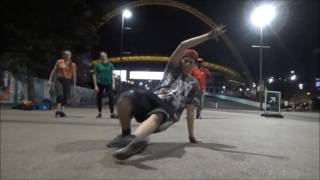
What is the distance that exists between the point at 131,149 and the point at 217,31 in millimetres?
811

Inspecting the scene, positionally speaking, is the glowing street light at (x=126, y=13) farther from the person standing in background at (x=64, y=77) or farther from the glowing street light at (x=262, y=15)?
the person standing in background at (x=64, y=77)

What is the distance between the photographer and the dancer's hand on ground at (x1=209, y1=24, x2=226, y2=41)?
9.89ft

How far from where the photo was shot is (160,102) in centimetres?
306

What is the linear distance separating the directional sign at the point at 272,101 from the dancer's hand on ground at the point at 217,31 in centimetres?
1865

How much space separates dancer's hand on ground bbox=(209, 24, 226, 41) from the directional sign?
18.7 m

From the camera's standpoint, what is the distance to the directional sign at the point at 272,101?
21.6m

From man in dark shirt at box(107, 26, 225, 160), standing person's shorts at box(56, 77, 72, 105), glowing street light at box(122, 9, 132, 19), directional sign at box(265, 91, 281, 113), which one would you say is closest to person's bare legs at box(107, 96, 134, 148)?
man in dark shirt at box(107, 26, 225, 160)

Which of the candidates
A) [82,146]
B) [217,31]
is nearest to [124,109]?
[217,31]


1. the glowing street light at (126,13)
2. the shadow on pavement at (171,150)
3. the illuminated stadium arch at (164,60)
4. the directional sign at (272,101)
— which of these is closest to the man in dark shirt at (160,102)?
the illuminated stadium arch at (164,60)

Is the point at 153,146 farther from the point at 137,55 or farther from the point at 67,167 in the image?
the point at 137,55

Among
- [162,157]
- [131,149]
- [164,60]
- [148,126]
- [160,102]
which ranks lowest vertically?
[162,157]

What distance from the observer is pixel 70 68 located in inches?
431

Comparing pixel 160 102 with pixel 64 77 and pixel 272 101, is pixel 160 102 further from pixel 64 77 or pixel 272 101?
pixel 272 101

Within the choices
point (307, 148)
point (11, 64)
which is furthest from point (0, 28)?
point (307, 148)
